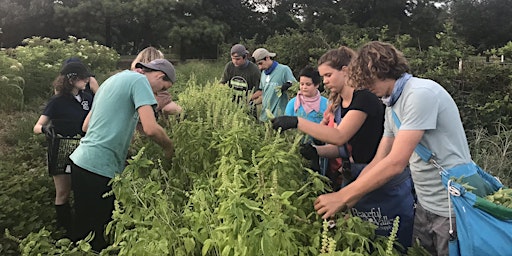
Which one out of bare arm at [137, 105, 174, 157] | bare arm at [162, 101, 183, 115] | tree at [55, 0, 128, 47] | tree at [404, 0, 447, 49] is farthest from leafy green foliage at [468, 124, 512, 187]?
tree at [55, 0, 128, 47]

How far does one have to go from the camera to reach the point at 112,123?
273cm

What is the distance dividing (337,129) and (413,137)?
47 cm

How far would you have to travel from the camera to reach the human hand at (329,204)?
1.76 metres

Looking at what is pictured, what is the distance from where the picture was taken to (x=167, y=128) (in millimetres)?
3309

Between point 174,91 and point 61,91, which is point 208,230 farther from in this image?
point 174,91

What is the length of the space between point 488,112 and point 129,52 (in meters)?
25.0

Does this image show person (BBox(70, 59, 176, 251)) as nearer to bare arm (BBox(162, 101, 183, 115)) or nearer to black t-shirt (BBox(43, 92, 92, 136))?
bare arm (BBox(162, 101, 183, 115))

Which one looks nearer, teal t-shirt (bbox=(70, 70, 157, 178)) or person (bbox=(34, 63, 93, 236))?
teal t-shirt (bbox=(70, 70, 157, 178))

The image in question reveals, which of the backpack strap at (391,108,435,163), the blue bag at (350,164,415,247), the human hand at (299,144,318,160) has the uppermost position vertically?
the backpack strap at (391,108,435,163)

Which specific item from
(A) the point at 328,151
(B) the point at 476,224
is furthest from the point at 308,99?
(B) the point at 476,224

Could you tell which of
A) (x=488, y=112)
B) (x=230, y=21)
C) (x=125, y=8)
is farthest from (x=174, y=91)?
(x=230, y=21)

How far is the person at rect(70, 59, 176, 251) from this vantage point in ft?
8.68

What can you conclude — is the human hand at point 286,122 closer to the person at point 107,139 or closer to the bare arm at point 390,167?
the bare arm at point 390,167

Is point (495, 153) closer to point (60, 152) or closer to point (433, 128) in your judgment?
point (433, 128)
